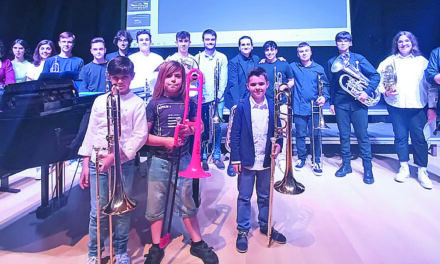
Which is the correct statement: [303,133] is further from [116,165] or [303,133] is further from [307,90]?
[116,165]

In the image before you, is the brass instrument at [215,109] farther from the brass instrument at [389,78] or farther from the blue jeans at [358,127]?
the brass instrument at [389,78]

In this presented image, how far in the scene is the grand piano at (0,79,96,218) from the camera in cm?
204

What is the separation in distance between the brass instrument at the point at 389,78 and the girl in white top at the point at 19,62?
522 centimetres

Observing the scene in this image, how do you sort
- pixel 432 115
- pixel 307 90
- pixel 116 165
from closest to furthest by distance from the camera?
pixel 116 165 < pixel 432 115 < pixel 307 90

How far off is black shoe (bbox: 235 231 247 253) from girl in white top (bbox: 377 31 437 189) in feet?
8.66

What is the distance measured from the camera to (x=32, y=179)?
4094 mm

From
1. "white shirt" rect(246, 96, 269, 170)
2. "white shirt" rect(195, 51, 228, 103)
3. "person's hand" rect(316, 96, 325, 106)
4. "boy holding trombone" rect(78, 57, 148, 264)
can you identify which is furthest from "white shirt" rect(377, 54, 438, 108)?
"boy holding trombone" rect(78, 57, 148, 264)

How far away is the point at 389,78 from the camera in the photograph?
3793 mm

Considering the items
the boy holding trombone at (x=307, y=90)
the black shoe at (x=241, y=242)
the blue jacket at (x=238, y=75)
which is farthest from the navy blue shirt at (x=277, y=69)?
the black shoe at (x=241, y=242)

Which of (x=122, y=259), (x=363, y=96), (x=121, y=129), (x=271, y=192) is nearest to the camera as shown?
(x=121, y=129)

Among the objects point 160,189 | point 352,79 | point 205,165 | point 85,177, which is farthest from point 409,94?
point 85,177

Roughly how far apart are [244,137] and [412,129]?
2.62 metres

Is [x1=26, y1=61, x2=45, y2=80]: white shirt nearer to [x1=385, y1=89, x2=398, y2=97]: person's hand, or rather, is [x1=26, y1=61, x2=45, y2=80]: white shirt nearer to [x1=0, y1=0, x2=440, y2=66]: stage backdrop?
[x1=0, y1=0, x2=440, y2=66]: stage backdrop

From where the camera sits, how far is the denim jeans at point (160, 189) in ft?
6.77
